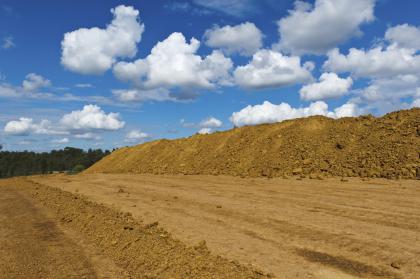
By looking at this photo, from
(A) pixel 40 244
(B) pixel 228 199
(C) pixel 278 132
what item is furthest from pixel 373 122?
(A) pixel 40 244

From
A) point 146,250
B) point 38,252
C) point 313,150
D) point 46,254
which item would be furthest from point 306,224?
point 313,150

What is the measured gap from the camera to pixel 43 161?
378 feet

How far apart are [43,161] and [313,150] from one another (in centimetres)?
10744

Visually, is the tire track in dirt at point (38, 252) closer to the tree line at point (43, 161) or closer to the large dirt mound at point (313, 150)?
the large dirt mound at point (313, 150)

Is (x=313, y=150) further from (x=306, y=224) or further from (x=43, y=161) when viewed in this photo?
(x=43, y=161)

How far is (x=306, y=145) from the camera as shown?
24.4 meters

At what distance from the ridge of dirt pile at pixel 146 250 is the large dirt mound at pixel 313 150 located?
12401mm

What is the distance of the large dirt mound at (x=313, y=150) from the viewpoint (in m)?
19.3

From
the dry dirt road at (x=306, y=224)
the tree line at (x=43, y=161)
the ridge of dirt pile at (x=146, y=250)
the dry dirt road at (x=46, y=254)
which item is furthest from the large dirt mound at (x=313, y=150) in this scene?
the tree line at (x=43, y=161)

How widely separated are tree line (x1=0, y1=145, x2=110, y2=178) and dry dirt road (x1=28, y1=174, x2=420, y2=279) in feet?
308

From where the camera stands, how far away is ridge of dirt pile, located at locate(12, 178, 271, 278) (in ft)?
21.3

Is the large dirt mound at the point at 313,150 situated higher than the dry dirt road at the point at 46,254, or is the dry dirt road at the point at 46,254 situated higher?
the large dirt mound at the point at 313,150

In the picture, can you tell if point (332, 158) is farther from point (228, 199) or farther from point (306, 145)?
point (228, 199)

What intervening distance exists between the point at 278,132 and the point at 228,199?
575 inches
